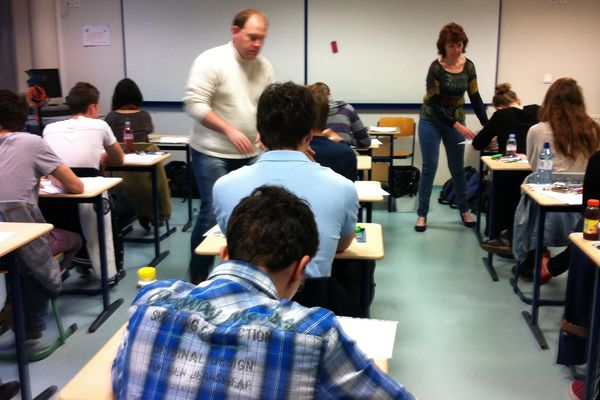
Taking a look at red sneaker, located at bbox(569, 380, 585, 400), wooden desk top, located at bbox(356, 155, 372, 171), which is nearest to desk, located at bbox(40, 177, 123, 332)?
wooden desk top, located at bbox(356, 155, 372, 171)

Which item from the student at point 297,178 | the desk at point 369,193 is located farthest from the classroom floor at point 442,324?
the student at point 297,178

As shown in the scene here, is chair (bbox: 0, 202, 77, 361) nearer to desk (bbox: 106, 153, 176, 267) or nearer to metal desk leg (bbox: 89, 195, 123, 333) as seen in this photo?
metal desk leg (bbox: 89, 195, 123, 333)

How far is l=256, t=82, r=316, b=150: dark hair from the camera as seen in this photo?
204cm

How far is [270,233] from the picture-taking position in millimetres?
1155

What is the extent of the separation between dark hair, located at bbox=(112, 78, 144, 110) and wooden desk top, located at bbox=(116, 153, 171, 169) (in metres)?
0.69

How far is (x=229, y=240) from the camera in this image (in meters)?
1.18

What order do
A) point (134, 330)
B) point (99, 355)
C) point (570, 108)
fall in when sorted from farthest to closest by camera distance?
1. point (570, 108)
2. point (99, 355)
3. point (134, 330)

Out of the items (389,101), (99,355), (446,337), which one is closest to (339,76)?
(389,101)

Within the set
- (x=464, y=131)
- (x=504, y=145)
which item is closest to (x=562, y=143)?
(x=504, y=145)

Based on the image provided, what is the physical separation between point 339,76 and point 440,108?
2205 millimetres

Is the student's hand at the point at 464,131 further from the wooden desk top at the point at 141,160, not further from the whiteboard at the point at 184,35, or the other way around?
the whiteboard at the point at 184,35

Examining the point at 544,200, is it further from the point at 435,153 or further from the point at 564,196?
the point at 435,153

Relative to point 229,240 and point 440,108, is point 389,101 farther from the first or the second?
point 229,240

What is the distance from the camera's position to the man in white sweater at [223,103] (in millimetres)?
3197
